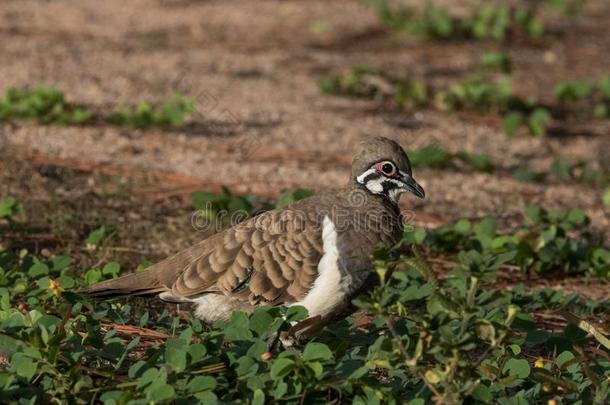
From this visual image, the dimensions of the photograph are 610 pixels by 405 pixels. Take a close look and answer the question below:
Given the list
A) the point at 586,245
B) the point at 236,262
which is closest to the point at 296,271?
the point at 236,262

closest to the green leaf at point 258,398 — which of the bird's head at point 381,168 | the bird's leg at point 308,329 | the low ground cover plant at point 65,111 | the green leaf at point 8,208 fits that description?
the bird's leg at point 308,329

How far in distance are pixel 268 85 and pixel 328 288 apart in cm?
553

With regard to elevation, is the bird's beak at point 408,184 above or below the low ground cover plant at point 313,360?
above

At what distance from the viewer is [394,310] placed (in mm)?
4957

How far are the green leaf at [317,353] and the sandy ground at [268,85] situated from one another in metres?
3.27

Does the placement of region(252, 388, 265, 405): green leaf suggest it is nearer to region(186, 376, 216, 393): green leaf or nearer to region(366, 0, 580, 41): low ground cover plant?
region(186, 376, 216, 393): green leaf

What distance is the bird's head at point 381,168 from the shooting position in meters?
5.03

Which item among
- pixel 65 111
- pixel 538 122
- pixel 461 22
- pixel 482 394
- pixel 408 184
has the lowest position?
pixel 538 122

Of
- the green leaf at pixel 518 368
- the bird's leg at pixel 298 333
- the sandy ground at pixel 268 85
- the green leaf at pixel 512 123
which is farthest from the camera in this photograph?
the green leaf at pixel 512 123

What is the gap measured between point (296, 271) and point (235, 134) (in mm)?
3974

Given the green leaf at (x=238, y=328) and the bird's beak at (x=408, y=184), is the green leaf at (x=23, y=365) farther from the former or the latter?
the bird's beak at (x=408, y=184)

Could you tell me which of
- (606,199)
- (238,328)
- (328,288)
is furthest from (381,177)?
(606,199)

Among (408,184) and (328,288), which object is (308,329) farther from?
→ (408,184)

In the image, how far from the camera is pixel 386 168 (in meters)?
5.04
